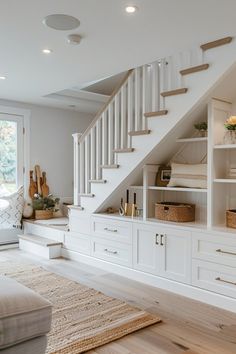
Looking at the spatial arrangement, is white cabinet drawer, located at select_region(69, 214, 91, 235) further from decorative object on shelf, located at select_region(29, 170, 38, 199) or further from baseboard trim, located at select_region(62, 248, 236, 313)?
decorative object on shelf, located at select_region(29, 170, 38, 199)

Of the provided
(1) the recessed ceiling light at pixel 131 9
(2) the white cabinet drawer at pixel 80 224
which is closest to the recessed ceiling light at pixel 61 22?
(1) the recessed ceiling light at pixel 131 9

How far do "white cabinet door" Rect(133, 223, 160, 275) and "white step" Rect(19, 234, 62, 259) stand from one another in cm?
148

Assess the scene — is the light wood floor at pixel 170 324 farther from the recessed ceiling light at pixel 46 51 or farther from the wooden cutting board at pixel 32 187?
the recessed ceiling light at pixel 46 51

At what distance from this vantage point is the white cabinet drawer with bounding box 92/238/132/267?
13.7 ft

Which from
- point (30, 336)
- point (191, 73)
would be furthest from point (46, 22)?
point (30, 336)

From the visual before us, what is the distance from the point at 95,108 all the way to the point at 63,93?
907 mm

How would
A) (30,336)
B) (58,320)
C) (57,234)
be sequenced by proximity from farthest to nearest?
(57,234) < (58,320) < (30,336)

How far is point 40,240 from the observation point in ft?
17.2

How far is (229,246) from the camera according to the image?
3.16 m

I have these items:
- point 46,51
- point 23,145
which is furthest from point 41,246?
point 46,51

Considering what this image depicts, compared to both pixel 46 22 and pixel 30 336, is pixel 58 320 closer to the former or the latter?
pixel 30 336

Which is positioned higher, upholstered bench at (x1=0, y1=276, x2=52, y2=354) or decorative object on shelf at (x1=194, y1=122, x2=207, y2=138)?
decorative object on shelf at (x1=194, y1=122, x2=207, y2=138)

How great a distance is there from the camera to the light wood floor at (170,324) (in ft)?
8.17

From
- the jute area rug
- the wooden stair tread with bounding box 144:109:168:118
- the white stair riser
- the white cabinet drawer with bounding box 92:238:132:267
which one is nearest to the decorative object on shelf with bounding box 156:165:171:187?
the wooden stair tread with bounding box 144:109:168:118
